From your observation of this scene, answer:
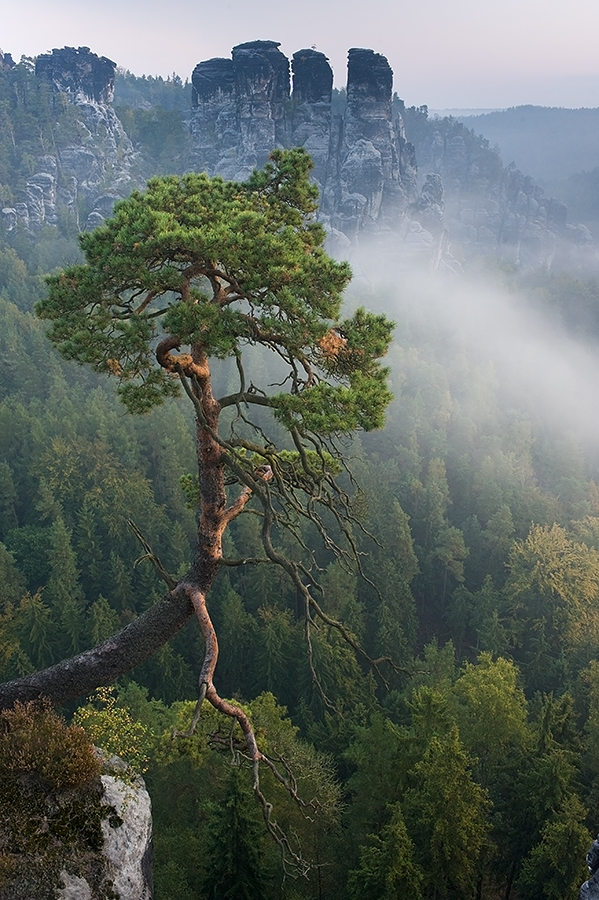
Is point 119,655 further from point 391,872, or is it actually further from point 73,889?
point 391,872

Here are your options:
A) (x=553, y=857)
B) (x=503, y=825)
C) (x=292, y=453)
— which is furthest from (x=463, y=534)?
(x=292, y=453)

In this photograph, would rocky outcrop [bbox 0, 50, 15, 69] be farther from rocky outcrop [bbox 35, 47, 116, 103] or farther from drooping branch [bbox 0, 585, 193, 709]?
drooping branch [bbox 0, 585, 193, 709]

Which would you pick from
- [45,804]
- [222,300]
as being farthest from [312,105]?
[45,804]

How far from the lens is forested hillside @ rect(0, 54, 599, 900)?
1608cm

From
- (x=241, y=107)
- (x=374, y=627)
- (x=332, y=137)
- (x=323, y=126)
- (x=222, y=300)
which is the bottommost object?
(x=374, y=627)

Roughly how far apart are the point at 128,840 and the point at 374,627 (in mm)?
31778

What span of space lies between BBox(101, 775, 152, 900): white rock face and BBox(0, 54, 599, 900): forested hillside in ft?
4.43

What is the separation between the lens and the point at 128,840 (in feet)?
28.7

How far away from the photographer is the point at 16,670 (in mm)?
28812

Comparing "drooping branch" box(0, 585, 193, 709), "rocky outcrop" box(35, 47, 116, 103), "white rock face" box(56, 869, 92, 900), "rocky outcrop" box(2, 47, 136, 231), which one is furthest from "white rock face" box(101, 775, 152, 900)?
"rocky outcrop" box(35, 47, 116, 103)

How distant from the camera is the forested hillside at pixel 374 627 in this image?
16078 millimetres

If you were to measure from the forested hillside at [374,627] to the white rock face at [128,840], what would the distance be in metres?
1.35

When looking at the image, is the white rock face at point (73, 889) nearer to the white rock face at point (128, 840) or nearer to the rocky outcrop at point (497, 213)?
the white rock face at point (128, 840)

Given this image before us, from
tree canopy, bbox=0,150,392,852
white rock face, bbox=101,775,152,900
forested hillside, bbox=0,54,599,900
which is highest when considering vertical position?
tree canopy, bbox=0,150,392,852
